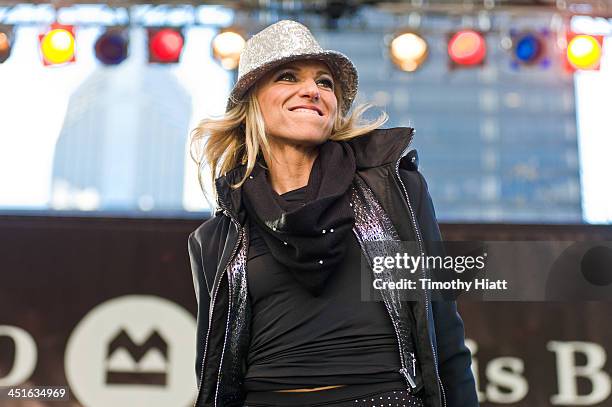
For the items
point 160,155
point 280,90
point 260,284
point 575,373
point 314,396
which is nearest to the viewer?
point 314,396

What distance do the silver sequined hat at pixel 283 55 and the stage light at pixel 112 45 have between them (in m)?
3.87

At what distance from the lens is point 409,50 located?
18.3 feet

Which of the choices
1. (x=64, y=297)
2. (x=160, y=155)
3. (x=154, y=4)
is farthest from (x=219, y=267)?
(x=160, y=155)

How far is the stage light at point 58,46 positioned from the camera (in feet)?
17.7

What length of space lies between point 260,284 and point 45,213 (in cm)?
204

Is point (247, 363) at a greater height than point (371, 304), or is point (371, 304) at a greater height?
point (371, 304)

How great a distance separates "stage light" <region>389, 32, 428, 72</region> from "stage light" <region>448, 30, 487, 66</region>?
9.5 inches

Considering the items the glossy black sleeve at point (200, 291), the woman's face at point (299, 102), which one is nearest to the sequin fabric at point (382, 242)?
the woman's face at point (299, 102)

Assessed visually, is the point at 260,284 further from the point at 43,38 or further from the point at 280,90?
the point at 43,38

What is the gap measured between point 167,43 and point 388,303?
14.2 ft

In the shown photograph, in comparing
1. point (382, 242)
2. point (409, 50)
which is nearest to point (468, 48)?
point (409, 50)

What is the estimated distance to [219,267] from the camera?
170cm

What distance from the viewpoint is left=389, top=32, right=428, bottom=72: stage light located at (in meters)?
5.57

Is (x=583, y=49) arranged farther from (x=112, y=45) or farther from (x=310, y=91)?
(x=310, y=91)
